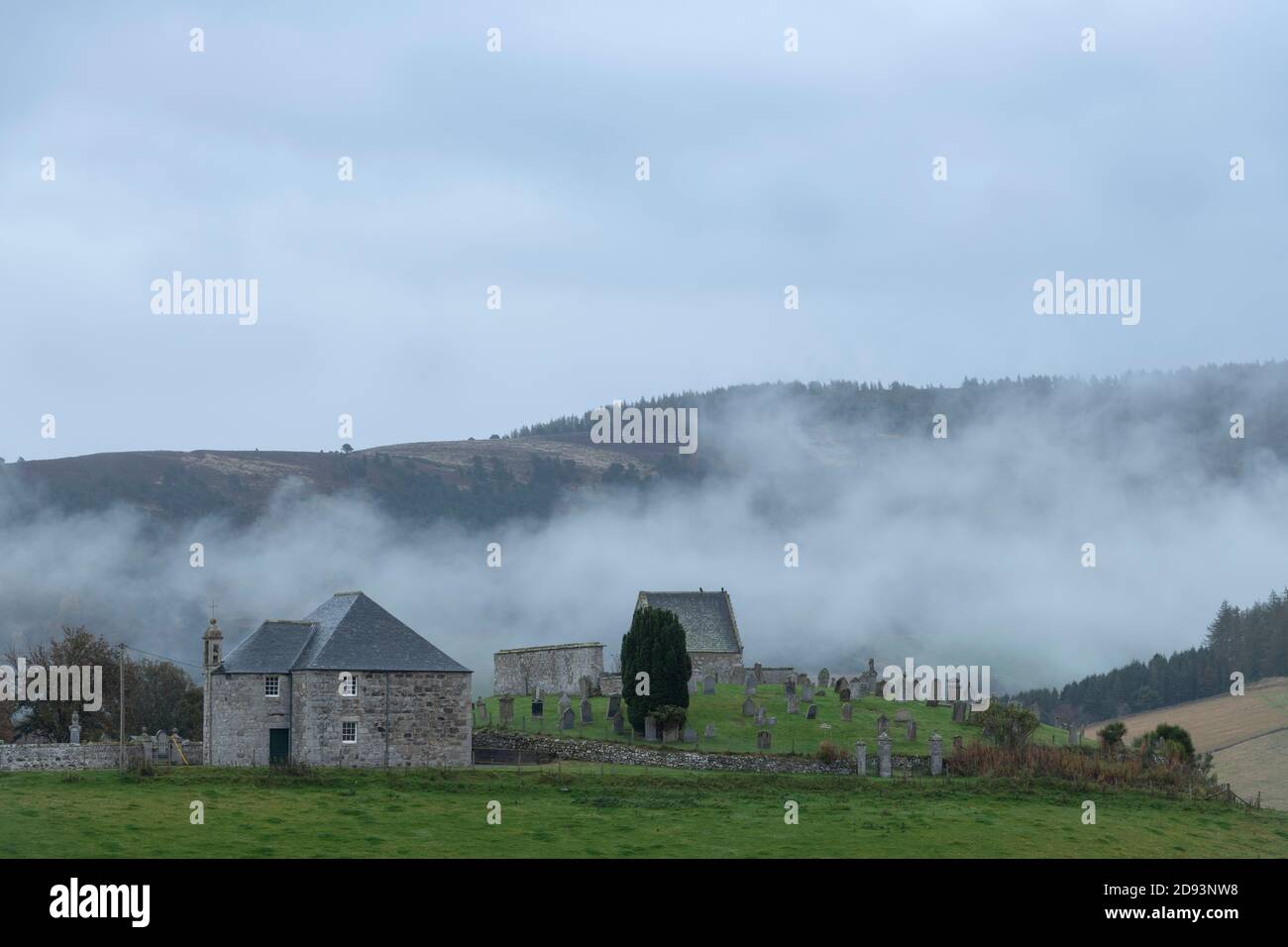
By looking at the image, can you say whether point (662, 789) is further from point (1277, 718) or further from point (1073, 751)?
point (1277, 718)

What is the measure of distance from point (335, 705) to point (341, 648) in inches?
87.3

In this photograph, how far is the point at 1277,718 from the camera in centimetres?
9838

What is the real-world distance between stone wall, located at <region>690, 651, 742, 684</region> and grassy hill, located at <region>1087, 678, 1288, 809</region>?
23.4 meters

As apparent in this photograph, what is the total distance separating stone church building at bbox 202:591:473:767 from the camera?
51625mm

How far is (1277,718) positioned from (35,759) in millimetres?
78107

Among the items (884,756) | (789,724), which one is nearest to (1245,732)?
(789,724)

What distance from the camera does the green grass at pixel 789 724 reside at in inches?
2232

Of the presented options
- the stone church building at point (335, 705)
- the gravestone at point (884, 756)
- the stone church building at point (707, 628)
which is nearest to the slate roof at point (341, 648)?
the stone church building at point (335, 705)

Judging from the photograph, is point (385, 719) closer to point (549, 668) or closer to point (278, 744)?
point (278, 744)

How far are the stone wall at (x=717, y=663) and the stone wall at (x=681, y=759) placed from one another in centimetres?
1905

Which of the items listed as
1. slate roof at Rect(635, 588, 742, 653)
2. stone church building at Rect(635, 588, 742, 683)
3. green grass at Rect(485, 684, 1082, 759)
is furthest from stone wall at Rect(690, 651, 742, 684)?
green grass at Rect(485, 684, 1082, 759)

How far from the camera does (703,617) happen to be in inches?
3142

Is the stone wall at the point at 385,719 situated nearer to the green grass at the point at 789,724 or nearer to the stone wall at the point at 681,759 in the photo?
the stone wall at the point at 681,759
